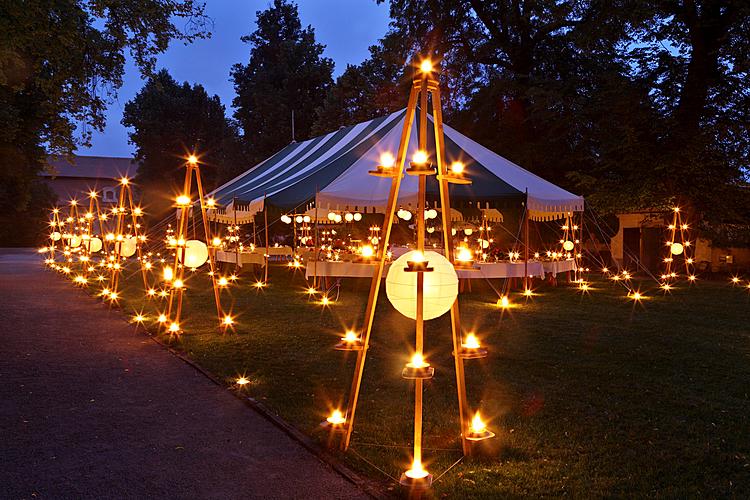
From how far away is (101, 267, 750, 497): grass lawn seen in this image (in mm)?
3268

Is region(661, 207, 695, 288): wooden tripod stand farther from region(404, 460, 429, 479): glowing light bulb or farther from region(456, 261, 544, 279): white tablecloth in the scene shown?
region(404, 460, 429, 479): glowing light bulb

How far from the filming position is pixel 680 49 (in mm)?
17938

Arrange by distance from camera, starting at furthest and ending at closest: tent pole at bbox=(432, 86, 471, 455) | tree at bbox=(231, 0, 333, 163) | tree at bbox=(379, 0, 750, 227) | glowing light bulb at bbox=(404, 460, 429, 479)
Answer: tree at bbox=(231, 0, 333, 163), tree at bbox=(379, 0, 750, 227), tent pole at bbox=(432, 86, 471, 455), glowing light bulb at bbox=(404, 460, 429, 479)

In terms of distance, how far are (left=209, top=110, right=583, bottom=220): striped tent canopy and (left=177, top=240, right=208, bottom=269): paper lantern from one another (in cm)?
290

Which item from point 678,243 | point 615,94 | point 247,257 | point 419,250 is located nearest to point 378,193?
point 247,257

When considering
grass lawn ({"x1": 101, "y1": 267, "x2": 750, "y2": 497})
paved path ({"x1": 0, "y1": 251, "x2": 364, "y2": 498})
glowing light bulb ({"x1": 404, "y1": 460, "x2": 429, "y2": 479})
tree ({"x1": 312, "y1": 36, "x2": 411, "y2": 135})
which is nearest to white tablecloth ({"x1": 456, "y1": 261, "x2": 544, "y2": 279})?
grass lawn ({"x1": 101, "y1": 267, "x2": 750, "y2": 497})

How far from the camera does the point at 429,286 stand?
3150mm

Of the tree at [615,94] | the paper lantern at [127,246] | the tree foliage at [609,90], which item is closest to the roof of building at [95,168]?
the tree foliage at [609,90]

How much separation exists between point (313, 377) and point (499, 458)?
7.44 ft

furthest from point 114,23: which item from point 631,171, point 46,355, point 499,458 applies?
point 631,171

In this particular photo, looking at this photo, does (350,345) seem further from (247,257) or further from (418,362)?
(247,257)

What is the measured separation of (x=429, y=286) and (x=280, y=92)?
104 ft

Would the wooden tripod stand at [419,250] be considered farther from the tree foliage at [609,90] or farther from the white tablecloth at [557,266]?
the tree foliage at [609,90]

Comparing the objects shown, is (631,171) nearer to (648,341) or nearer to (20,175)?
(648,341)
